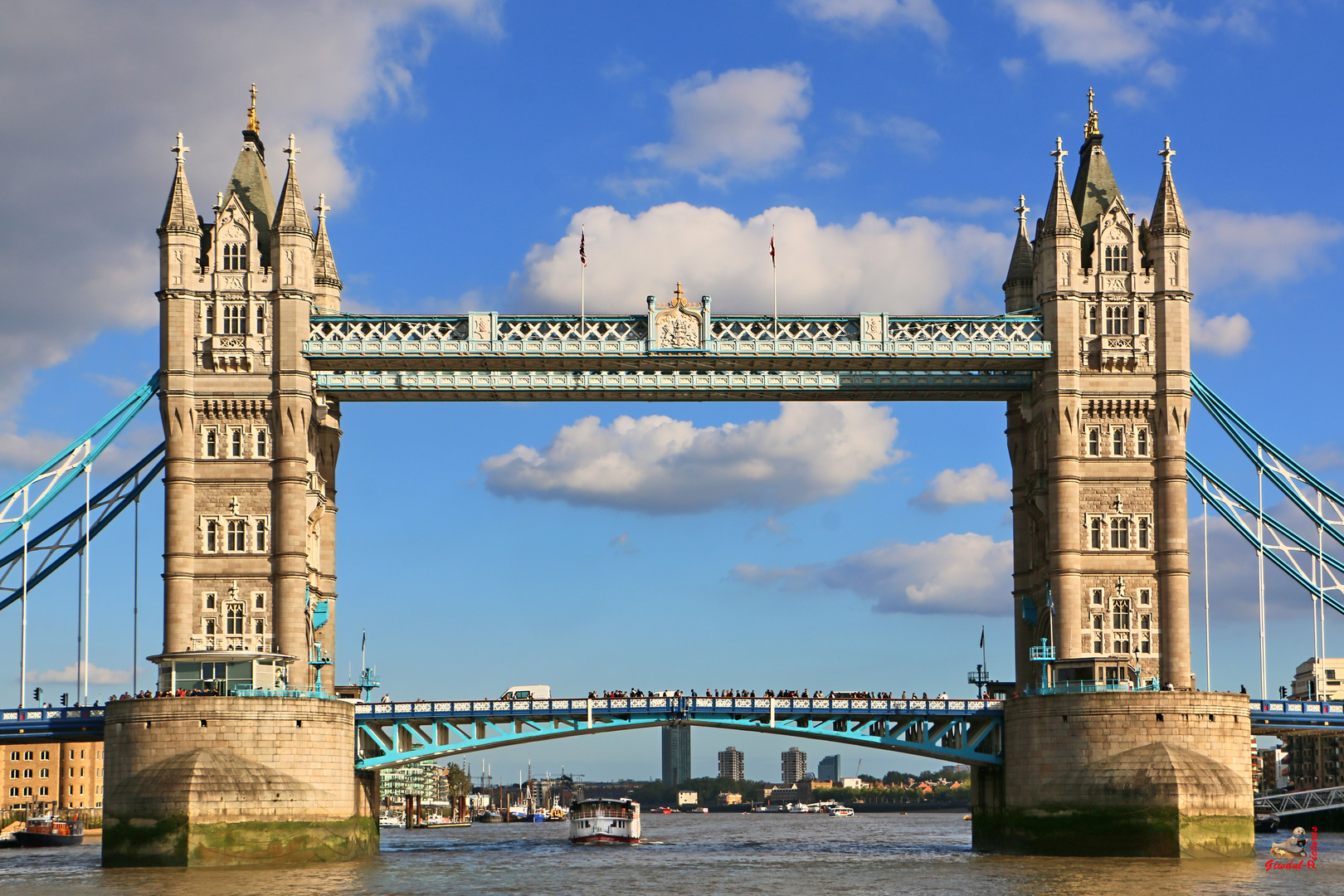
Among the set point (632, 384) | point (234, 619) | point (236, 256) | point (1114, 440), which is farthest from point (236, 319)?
point (1114, 440)

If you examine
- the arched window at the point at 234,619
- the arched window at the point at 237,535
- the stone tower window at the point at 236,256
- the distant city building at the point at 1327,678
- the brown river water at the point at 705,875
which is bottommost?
the brown river water at the point at 705,875

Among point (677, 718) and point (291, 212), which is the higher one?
point (291, 212)

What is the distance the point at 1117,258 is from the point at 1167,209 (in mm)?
3363

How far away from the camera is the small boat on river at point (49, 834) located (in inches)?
4402

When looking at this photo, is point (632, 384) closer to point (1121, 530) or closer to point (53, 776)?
point (1121, 530)

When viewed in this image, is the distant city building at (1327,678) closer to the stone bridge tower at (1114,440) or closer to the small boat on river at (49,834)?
the stone bridge tower at (1114,440)

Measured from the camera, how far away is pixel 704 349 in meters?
83.2

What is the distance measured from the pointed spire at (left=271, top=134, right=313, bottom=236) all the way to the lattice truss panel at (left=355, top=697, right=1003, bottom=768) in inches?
912

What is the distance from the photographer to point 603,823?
106m

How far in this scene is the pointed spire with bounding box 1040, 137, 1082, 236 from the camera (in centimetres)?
8469

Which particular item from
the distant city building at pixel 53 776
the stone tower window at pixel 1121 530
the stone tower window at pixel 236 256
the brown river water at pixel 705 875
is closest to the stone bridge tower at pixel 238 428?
the stone tower window at pixel 236 256

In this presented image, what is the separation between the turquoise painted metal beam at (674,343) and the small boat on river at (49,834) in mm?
47361

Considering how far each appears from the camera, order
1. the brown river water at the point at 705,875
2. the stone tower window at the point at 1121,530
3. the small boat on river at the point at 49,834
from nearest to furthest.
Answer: the brown river water at the point at 705,875 → the stone tower window at the point at 1121,530 → the small boat on river at the point at 49,834

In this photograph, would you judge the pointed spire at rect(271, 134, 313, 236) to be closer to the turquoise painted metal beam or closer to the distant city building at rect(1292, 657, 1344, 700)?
the turquoise painted metal beam
